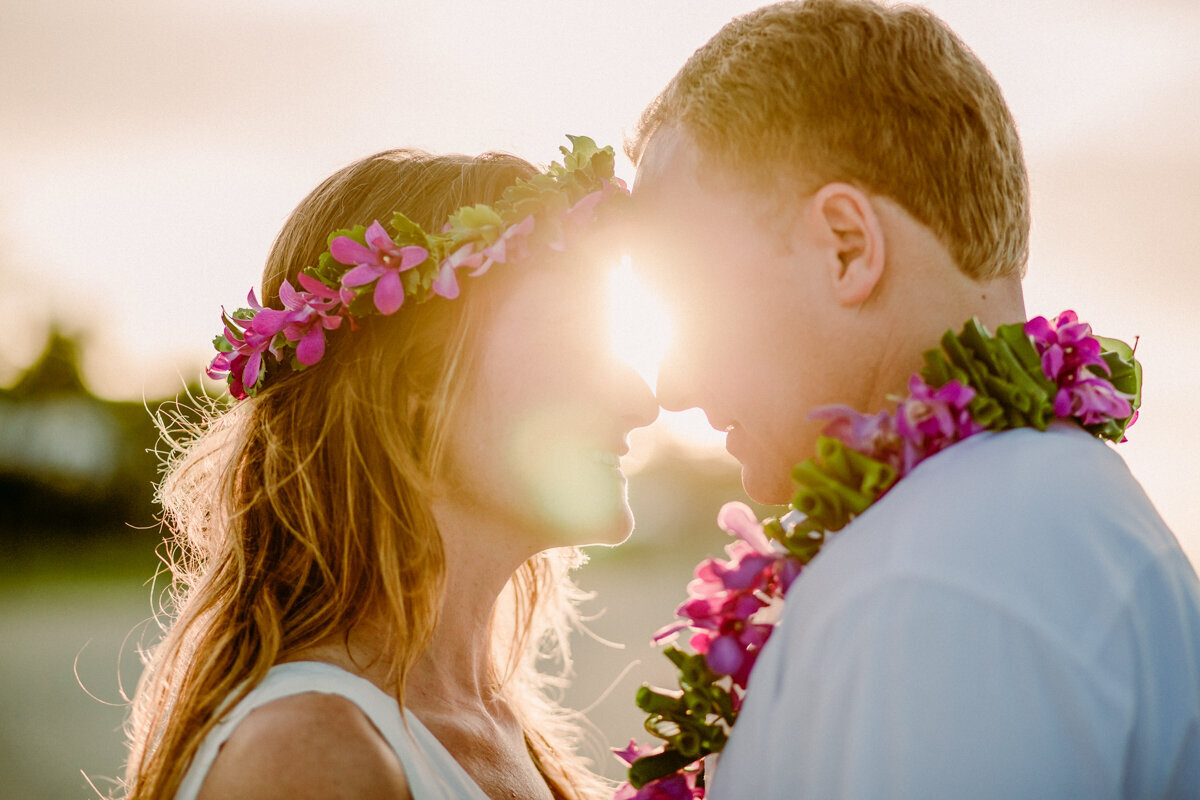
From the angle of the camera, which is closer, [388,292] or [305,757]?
[305,757]

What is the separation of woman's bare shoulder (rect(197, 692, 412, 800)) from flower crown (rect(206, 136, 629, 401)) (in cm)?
113

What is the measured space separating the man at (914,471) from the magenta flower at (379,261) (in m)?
0.74

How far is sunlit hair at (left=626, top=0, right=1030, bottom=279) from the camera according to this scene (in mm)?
2416

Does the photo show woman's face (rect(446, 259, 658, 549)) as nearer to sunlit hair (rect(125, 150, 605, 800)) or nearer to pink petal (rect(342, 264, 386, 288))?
sunlit hair (rect(125, 150, 605, 800))

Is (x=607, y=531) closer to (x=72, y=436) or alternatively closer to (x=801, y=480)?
(x=801, y=480)

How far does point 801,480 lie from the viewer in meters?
2.13

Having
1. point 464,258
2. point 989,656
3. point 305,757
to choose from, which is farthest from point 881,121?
point 305,757

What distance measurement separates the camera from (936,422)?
209 cm

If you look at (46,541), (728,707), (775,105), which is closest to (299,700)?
(728,707)

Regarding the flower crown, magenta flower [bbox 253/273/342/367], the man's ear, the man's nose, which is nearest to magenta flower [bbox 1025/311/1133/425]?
the man's ear

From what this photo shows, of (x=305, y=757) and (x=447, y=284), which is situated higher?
A: (x=447, y=284)

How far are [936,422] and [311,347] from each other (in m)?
1.88

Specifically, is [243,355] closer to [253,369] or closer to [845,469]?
[253,369]

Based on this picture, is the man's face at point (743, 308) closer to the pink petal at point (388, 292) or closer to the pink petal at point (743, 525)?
the pink petal at point (743, 525)
